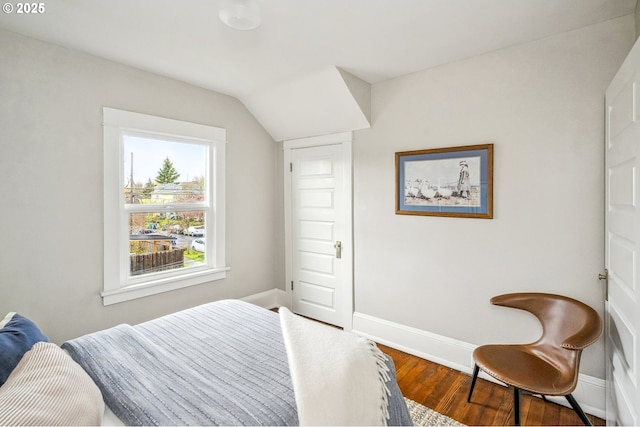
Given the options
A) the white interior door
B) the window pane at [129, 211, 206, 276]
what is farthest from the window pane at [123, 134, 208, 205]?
the white interior door

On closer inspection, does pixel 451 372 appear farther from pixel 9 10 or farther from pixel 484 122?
pixel 9 10

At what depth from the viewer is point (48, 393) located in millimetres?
1013

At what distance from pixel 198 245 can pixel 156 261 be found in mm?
431

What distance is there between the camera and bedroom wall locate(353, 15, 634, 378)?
2.04 meters

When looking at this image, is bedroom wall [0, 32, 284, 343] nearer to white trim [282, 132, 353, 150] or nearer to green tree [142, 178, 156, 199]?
green tree [142, 178, 156, 199]

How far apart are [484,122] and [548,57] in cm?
54

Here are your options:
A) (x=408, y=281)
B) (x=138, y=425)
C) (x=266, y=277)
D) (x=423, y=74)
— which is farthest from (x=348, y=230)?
(x=138, y=425)

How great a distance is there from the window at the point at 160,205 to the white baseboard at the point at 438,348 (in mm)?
1673

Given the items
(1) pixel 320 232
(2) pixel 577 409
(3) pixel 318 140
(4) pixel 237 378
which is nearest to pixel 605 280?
(2) pixel 577 409

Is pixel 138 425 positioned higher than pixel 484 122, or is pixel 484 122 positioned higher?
pixel 484 122

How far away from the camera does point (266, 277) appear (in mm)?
3912

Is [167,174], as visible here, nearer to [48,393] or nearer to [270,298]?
[270,298]

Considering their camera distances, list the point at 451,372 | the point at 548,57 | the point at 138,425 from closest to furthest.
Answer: the point at 138,425 → the point at 548,57 → the point at 451,372

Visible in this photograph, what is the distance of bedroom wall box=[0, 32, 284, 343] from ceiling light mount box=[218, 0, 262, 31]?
1.38 m
